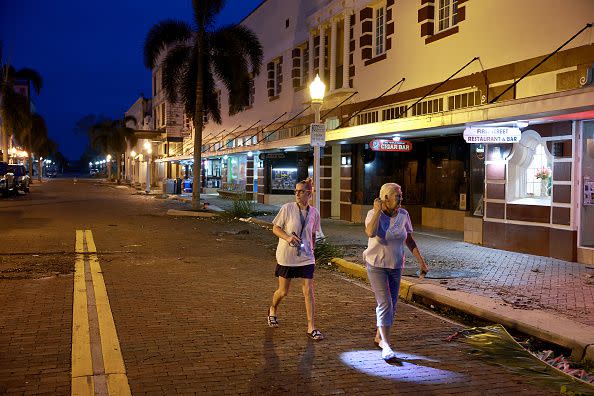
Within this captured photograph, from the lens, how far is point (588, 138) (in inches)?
440

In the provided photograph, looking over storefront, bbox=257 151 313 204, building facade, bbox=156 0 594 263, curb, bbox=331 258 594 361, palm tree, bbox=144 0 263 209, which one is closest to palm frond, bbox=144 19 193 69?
palm tree, bbox=144 0 263 209

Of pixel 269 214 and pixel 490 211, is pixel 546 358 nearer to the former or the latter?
pixel 490 211

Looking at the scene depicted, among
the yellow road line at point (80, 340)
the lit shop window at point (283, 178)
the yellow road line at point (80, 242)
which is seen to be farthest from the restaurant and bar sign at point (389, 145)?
the lit shop window at point (283, 178)

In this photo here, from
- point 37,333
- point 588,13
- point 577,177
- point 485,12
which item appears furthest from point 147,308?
point 485,12

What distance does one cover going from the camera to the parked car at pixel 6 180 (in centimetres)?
3338

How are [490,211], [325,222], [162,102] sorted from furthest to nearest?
[162,102], [325,222], [490,211]

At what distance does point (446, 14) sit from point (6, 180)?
27288mm

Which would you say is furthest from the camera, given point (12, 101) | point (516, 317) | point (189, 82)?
point (12, 101)

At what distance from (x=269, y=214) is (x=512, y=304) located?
15.5 metres

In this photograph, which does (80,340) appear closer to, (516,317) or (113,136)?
(516,317)

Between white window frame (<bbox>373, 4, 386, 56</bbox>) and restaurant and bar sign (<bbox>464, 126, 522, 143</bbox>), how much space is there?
8014 millimetres

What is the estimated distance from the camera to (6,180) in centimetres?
3366

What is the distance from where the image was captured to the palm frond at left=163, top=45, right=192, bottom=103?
2547 cm

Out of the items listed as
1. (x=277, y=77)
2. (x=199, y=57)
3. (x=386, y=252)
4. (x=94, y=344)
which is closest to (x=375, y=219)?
(x=386, y=252)
